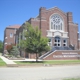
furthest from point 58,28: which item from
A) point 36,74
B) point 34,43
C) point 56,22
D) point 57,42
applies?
point 36,74

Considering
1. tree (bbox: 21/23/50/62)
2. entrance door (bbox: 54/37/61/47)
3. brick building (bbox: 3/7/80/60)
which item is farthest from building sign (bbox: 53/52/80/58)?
tree (bbox: 21/23/50/62)

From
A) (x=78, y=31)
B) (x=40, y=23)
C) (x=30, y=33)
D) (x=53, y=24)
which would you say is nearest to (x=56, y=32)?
(x=53, y=24)

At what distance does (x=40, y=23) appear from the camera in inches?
1475

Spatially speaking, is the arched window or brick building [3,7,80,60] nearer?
brick building [3,7,80,60]

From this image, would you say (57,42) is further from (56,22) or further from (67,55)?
(67,55)

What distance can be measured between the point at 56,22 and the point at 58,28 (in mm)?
1722

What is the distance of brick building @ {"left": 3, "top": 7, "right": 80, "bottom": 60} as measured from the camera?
37.5m

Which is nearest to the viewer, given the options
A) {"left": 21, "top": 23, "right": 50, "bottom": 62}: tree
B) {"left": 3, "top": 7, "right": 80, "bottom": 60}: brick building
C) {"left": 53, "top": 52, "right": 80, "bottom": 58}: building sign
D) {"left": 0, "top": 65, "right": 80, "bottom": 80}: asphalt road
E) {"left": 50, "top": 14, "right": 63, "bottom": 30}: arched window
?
{"left": 0, "top": 65, "right": 80, "bottom": 80}: asphalt road

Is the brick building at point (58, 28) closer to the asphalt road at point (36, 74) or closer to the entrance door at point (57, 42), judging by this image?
the entrance door at point (57, 42)

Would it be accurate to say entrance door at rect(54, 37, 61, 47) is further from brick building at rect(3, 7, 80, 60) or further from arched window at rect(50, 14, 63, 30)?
arched window at rect(50, 14, 63, 30)

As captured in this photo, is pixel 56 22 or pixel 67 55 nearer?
pixel 67 55

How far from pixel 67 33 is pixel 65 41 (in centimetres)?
230

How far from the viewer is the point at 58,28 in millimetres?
39656

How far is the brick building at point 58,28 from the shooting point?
123 feet
